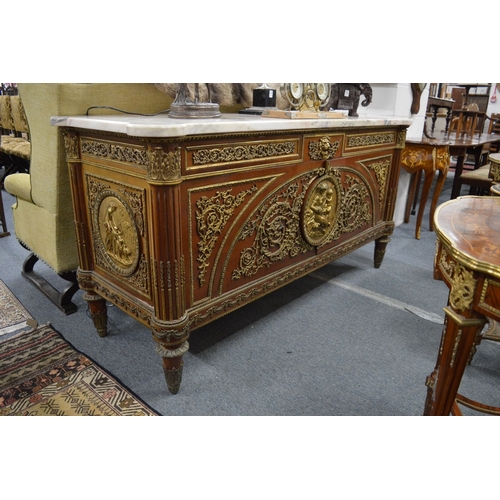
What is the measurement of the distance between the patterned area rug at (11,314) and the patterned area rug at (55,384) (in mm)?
112

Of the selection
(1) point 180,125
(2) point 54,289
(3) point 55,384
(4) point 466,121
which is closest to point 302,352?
(3) point 55,384

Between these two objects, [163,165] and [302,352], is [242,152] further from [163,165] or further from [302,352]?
[302,352]

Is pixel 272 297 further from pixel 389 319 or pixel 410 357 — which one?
pixel 410 357

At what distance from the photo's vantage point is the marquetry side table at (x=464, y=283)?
92 centimetres

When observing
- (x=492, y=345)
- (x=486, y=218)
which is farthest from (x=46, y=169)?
(x=492, y=345)

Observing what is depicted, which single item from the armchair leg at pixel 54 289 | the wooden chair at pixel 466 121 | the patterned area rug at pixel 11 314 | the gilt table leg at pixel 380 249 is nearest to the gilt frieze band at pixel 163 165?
the armchair leg at pixel 54 289

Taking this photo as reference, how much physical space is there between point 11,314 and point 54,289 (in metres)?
0.24

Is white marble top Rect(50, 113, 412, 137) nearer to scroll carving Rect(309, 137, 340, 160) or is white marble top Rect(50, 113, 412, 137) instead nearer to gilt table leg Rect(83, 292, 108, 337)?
scroll carving Rect(309, 137, 340, 160)

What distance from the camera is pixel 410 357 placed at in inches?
71.4

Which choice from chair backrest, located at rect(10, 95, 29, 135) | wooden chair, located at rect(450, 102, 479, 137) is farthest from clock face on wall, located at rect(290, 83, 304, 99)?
chair backrest, located at rect(10, 95, 29, 135)

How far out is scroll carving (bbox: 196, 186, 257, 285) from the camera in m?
1.41

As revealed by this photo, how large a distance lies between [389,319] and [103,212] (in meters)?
1.48

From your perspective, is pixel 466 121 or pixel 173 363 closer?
pixel 173 363

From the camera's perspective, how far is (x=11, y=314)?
208cm
